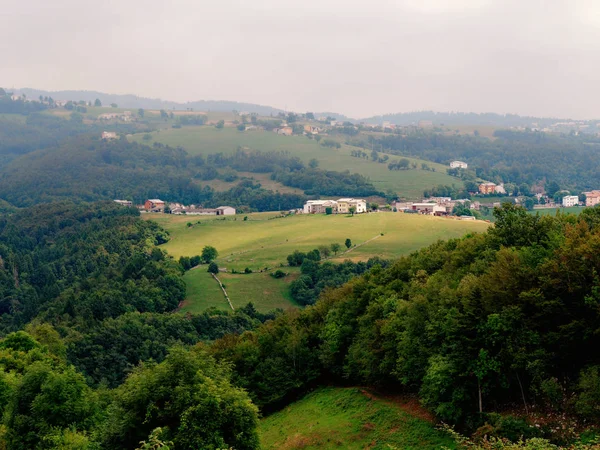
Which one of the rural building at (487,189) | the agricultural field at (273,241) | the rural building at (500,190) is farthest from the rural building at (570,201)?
the agricultural field at (273,241)

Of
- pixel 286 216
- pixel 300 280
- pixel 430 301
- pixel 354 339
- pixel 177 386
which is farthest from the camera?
pixel 286 216

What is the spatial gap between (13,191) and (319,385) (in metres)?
172

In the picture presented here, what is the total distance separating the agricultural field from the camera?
78.7 metres

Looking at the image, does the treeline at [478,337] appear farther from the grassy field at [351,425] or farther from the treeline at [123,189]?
the treeline at [123,189]

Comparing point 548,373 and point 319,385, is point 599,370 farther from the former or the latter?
point 319,385

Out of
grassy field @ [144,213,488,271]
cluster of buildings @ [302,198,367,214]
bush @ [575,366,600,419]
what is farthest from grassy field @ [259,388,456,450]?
cluster of buildings @ [302,198,367,214]

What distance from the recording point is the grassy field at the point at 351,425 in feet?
81.9

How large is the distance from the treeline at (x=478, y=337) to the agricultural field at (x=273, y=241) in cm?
3879

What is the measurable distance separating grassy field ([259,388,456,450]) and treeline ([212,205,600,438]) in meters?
1.01

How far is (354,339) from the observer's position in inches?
1357

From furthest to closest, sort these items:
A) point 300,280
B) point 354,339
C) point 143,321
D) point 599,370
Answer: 1. point 300,280
2. point 143,321
3. point 354,339
4. point 599,370

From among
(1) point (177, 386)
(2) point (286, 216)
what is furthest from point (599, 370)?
(2) point (286, 216)

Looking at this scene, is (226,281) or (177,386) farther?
(226,281)

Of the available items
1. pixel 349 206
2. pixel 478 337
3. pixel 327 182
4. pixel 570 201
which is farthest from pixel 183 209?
pixel 478 337
